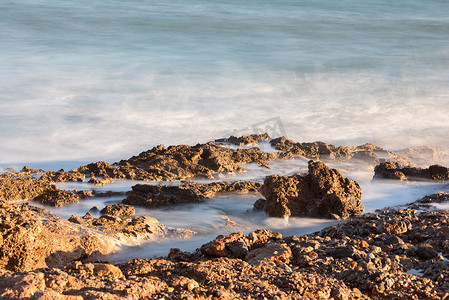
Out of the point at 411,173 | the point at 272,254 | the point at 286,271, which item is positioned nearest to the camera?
the point at 286,271

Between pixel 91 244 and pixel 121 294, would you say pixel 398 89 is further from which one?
pixel 121 294

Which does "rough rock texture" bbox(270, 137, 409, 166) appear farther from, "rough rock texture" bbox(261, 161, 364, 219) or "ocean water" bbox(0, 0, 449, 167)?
"rough rock texture" bbox(261, 161, 364, 219)

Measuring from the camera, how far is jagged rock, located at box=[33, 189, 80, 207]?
646 cm

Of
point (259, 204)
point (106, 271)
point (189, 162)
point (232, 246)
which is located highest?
point (106, 271)

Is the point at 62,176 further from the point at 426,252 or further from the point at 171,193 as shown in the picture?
the point at 426,252

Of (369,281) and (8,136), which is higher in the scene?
(369,281)

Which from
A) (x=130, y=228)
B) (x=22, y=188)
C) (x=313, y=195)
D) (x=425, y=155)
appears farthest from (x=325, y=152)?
(x=22, y=188)

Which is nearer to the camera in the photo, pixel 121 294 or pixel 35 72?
pixel 121 294

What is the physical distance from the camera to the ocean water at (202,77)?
1220cm

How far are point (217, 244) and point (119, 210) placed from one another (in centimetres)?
189

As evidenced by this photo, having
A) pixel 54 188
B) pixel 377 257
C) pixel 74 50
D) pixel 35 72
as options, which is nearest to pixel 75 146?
pixel 54 188

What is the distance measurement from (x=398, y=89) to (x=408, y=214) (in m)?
11.6

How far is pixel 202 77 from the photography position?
16.8 meters

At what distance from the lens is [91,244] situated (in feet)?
15.6
